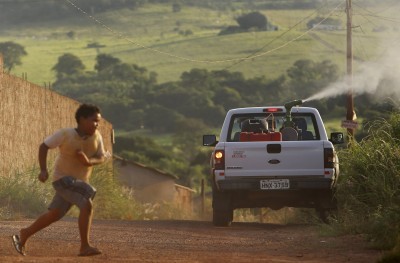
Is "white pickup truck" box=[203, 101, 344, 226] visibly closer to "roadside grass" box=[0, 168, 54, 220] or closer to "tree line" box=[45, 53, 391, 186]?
"roadside grass" box=[0, 168, 54, 220]

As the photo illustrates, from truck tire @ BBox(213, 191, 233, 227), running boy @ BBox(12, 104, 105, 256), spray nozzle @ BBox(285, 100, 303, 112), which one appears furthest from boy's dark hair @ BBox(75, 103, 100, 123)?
spray nozzle @ BBox(285, 100, 303, 112)

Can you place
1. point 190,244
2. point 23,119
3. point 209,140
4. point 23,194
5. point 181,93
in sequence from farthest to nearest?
point 181,93 → point 23,119 → point 23,194 → point 209,140 → point 190,244

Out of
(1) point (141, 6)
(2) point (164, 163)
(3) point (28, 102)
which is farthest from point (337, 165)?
(1) point (141, 6)

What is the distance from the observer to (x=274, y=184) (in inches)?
826

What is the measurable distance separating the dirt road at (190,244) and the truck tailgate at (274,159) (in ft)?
2.97

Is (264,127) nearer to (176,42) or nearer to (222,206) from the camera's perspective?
(222,206)

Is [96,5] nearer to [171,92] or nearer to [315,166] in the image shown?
[171,92]

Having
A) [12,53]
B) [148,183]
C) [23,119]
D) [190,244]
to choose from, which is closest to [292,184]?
[190,244]

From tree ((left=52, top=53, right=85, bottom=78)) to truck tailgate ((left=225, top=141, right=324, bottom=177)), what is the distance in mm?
113220

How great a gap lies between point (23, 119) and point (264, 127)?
9451 millimetres

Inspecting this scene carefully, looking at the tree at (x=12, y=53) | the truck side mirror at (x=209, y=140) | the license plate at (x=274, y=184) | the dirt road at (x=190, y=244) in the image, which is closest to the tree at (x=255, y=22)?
the tree at (x=12, y=53)

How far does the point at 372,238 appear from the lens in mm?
16688

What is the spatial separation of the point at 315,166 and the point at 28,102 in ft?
36.1

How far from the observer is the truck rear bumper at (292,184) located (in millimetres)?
20781
